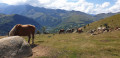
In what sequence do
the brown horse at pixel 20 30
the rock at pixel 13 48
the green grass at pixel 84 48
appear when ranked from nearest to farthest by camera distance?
the rock at pixel 13 48 → the green grass at pixel 84 48 → the brown horse at pixel 20 30

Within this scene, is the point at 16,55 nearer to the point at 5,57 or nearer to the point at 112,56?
the point at 5,57

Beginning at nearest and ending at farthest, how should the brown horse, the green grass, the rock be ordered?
the rock → the green grass → the brown horse

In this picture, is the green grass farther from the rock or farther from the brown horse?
the brown horse

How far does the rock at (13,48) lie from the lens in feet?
50.1

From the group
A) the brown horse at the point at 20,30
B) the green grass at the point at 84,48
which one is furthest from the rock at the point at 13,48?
the brown horse at the point at 20,30

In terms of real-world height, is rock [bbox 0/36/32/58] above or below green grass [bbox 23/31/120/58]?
above

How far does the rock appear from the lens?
15.3 metres

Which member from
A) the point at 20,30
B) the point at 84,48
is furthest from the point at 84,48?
the point at 20,30

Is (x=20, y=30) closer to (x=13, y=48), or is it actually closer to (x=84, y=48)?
(x=13, y=48)

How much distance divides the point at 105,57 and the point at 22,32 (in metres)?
16.6

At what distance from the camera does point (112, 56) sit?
18.4 m

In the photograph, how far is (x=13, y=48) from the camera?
1617 cm

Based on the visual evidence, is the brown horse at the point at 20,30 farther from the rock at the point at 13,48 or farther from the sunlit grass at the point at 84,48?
the rock at the point at 13,48

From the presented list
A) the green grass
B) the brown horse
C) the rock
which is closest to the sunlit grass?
the green grass
